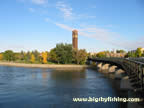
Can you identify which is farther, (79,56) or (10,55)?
(10,55)

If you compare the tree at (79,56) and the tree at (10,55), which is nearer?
the tree at (79,56)

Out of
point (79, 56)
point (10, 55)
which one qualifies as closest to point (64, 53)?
point (79, 56)

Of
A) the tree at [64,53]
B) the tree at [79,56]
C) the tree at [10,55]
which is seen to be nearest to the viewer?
the tree at [64,53]

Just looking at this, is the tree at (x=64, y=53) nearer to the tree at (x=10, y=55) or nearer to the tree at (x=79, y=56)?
the tree at (x=79, y=56)

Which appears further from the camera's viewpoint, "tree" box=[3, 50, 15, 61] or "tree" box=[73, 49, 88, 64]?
"tree" box=[3, 50, 15, 61]

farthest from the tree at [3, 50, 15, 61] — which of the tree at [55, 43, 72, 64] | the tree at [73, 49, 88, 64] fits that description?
the tree at [73, 49, 88, 64]

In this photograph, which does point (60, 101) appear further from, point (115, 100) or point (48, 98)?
point (115, 100)

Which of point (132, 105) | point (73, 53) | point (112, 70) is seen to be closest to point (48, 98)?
point (132, 105)

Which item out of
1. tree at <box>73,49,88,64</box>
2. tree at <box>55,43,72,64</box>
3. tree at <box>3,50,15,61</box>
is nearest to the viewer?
tree at <box>55,43,72,64</box>

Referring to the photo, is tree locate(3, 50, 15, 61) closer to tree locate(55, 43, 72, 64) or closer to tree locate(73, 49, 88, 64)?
tree locate(55, 43, 72, 64)

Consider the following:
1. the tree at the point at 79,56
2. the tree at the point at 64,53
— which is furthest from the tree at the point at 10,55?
the tree at the point at 79,56

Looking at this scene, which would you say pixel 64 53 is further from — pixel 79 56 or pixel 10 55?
pixel 10 55

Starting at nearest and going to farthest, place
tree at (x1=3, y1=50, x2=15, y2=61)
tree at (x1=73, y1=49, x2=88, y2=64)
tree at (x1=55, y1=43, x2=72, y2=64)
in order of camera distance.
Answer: tree at (x1=55, y1=43, x2=72, y2=64), tree at (x1=73, y1=49, x2=88, y2=64), tree at (x1=3, y1=50, x2=15, y2=61)

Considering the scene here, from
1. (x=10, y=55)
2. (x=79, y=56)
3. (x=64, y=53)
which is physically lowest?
(x=79, y=56)
